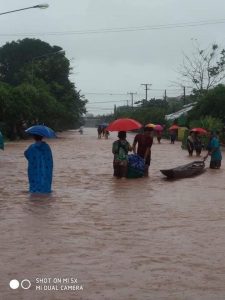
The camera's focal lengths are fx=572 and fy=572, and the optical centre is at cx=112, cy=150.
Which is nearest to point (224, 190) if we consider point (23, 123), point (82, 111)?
point (23, 123)

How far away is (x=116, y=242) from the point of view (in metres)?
8.05

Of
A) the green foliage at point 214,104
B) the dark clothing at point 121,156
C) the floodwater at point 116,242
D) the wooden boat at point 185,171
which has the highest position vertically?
the green foliage at point 214,104

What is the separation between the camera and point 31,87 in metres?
50.3

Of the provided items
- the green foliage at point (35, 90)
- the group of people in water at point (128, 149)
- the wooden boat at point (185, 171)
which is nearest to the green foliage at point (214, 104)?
the green foliage at point (35, 90)

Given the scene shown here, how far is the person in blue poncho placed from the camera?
42.1 ft

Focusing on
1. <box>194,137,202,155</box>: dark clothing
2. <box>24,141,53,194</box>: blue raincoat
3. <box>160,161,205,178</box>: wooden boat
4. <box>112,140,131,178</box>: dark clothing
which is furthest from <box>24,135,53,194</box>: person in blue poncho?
<box>194,137,202,155</box>: dark clothing

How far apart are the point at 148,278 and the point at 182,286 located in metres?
0.45

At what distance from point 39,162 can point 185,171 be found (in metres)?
6.13

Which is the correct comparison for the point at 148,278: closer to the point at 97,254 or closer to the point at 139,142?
the point at 97,254

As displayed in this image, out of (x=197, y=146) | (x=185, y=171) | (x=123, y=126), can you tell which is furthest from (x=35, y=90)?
(x=123, y=126)

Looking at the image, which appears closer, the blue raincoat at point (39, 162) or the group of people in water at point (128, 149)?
the blue raincoat at point (39, 162)

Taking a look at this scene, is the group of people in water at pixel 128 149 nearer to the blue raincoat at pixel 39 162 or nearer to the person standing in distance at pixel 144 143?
the person standing in distance at pixel 144 143

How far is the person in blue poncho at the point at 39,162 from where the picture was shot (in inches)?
505

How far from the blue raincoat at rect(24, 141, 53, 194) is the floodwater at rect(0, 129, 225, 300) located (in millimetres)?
498
